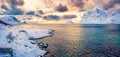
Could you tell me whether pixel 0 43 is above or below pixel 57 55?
above

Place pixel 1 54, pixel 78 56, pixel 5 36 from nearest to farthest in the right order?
pixel 1 54
pixel 78 56
pixel 5 36

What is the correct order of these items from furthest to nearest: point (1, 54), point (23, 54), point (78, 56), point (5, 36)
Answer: point (5, 36), point (78, 56), point (23, 54), point (1, 54)

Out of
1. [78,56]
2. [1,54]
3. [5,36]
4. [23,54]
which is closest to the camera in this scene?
[1,54]

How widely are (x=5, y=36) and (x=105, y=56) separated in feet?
142

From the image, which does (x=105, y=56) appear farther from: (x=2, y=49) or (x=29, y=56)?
(x=2, y=49)

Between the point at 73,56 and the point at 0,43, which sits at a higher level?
the point at 0,43

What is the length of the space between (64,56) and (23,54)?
15516 millimetres

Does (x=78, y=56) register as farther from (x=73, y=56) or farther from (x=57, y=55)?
(x=57, y=55)

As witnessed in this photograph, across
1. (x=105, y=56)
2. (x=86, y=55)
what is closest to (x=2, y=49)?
(x=86, y=55)

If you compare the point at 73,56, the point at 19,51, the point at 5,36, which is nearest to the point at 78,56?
the point at 73,56

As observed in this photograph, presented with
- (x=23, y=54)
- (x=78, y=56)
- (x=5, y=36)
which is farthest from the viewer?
(x=5, y=36)

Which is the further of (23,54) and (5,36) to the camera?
(5,36)

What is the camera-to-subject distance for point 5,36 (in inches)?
3314

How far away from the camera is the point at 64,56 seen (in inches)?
2820
